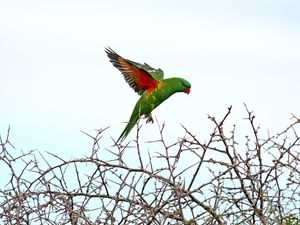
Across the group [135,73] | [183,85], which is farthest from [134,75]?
[183,85]

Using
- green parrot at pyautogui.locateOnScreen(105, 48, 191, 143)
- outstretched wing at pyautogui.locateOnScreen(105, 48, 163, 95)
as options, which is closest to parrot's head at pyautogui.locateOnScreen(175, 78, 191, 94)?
green parrot at pyautogui.locateOnScreen(105, 48, 191, 143)

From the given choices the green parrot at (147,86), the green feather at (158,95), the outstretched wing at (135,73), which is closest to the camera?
the outstretched wing at (135,73)

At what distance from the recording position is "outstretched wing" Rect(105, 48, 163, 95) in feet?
26.7

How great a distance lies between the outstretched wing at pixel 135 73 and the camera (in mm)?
8148

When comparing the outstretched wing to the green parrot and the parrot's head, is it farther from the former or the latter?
the parrot's head

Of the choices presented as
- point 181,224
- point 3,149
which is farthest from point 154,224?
point 3,149

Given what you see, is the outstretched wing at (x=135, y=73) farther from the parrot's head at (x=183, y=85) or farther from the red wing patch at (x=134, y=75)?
the parrot's head at (x=183, y=85)

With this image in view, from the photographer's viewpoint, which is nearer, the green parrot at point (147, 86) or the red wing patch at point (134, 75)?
the red wing patch at point (134, 75)

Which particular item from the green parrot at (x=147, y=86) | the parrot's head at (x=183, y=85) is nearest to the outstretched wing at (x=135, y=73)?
the green parrot at (x=147, y=86)

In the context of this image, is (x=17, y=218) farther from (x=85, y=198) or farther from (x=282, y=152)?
(x=282, y=152)

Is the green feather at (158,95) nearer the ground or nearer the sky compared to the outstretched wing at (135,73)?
nearer the ground

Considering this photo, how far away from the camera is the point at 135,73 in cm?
831

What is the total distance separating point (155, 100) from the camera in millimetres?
8539

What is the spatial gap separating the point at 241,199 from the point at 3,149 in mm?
1829
